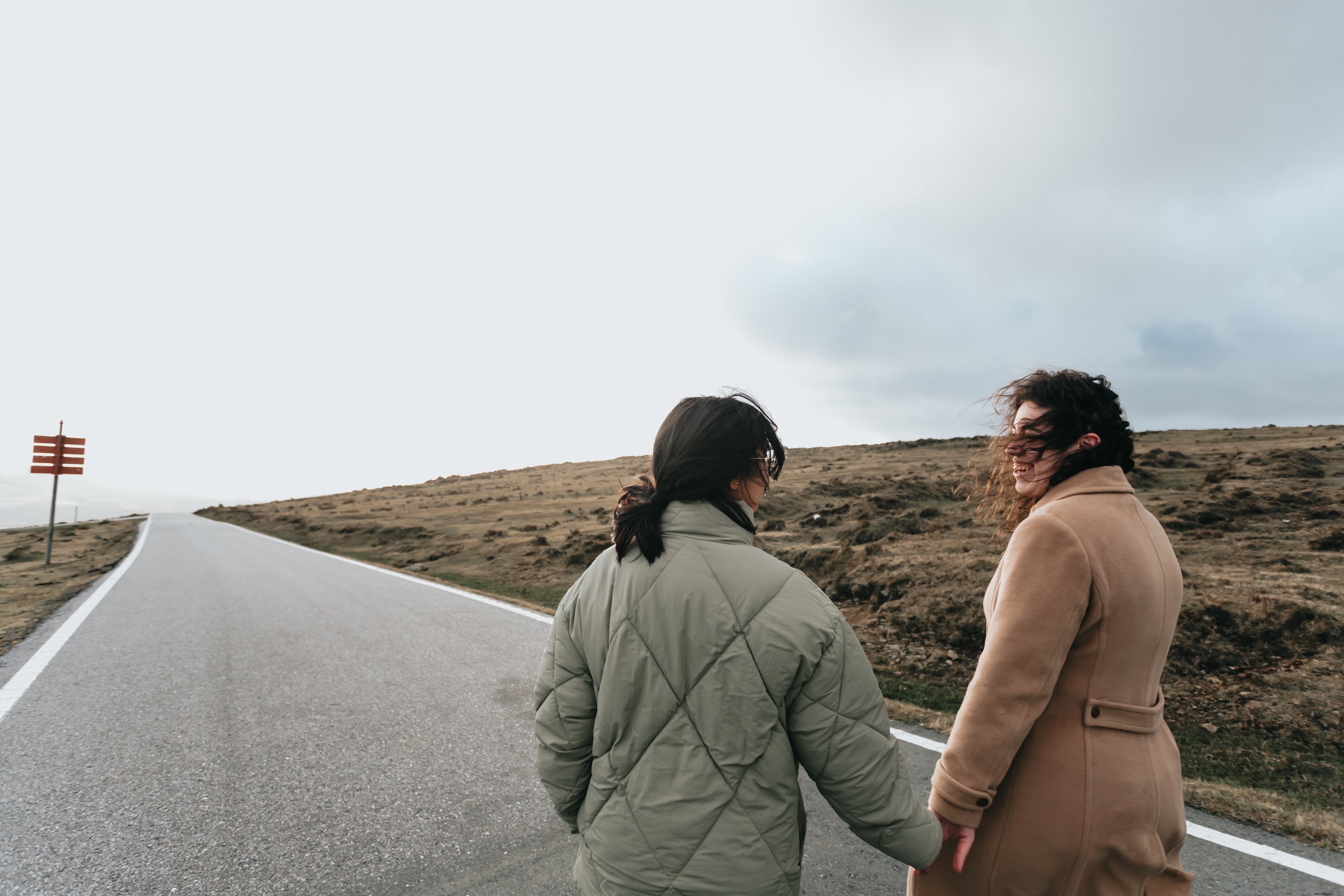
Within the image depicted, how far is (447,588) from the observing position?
11453mm

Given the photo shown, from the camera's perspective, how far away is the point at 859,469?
3400 centimetres

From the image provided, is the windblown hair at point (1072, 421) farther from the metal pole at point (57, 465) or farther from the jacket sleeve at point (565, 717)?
the metal pole at point (57, 465)

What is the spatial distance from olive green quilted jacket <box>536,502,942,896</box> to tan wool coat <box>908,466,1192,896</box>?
282 mm

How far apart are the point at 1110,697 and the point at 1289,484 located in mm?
19609

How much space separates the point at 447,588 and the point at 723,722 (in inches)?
429

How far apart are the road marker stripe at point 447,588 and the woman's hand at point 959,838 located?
4.96 metres

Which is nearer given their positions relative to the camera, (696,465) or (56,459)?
(696,465)

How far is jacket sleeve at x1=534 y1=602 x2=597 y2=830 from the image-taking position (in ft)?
→ 5.99

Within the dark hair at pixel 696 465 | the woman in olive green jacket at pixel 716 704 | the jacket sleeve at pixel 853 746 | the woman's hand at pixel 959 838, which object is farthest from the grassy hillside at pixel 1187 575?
the dark hair at pixel 696 465

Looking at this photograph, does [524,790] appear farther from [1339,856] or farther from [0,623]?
[0,623]

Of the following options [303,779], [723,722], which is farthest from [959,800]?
[303,779]

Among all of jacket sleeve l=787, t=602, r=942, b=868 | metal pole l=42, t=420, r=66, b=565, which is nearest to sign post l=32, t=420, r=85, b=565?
metal pole l=42, t=420, r=66, b=565

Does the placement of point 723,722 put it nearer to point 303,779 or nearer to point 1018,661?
point 1018,661

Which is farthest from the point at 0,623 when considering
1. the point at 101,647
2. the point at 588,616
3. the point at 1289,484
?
the point at 1289,484
